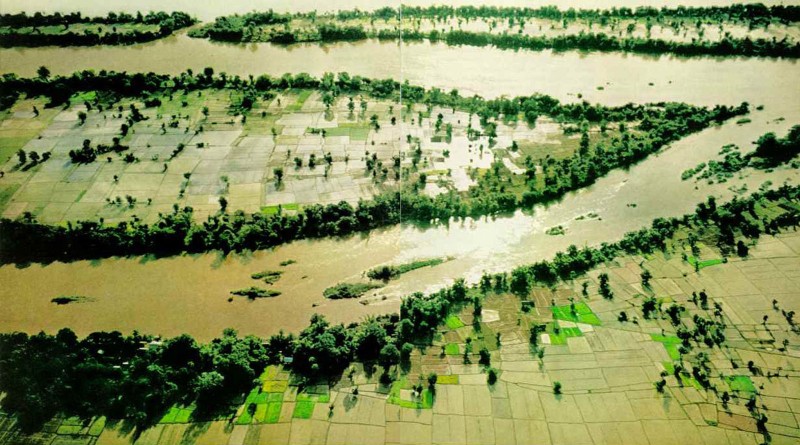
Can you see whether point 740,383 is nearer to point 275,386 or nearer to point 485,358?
point 485,358

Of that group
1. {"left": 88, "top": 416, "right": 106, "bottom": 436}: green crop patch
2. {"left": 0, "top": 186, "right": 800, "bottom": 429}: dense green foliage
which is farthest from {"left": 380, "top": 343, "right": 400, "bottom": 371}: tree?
{"left": 88, "top": 416, "right": 106, "bottom": 436}: green crop patch

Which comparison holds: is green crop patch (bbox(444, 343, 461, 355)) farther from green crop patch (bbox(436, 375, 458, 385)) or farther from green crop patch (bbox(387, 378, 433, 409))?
green crop patch (bbox(387, 378, 433, 409))

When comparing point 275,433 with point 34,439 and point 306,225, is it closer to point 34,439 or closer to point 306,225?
point 34,439

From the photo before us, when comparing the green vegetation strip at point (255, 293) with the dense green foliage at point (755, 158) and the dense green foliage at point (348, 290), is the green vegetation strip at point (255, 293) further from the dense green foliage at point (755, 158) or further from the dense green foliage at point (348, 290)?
the dense green foliage at point (755, 158)

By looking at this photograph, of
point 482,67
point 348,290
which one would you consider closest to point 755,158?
point 482,67

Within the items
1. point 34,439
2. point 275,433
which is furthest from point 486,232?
point 34,439

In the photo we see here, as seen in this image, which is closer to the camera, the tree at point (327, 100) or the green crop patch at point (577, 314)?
the green crop patch at point (577, 314)

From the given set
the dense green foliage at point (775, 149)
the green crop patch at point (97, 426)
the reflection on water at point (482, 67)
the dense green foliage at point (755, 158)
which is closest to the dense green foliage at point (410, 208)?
the reflection on water at point (482, 67)
